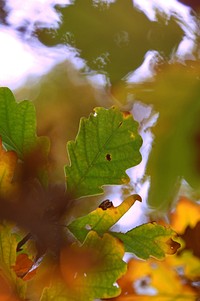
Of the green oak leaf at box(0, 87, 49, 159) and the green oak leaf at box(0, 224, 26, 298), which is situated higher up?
the green oak leaf at box(0, 87, 49, 159)

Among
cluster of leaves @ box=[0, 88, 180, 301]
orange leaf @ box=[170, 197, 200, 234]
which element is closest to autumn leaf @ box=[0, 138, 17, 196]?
cluster of leaves @ box=[0, 88, 180, 301]

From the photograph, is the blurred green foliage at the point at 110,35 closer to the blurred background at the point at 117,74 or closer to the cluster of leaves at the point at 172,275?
the blurred background at the point at 117,74

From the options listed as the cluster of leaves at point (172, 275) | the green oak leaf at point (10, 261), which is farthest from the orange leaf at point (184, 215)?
the green oak leaf at point (10, 261)

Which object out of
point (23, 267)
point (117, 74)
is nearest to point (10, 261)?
point (23, 267)

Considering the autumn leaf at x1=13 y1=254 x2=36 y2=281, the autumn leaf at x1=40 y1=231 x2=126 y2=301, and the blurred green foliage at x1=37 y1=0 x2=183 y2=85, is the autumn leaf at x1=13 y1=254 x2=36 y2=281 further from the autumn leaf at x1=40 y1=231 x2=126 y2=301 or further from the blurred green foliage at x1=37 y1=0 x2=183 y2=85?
the blurred green foliage at x1=37 y1=0 x2=183 y2=85

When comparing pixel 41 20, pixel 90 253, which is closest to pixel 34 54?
pixel 41 20

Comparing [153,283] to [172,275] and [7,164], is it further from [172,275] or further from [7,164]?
[7,164]
